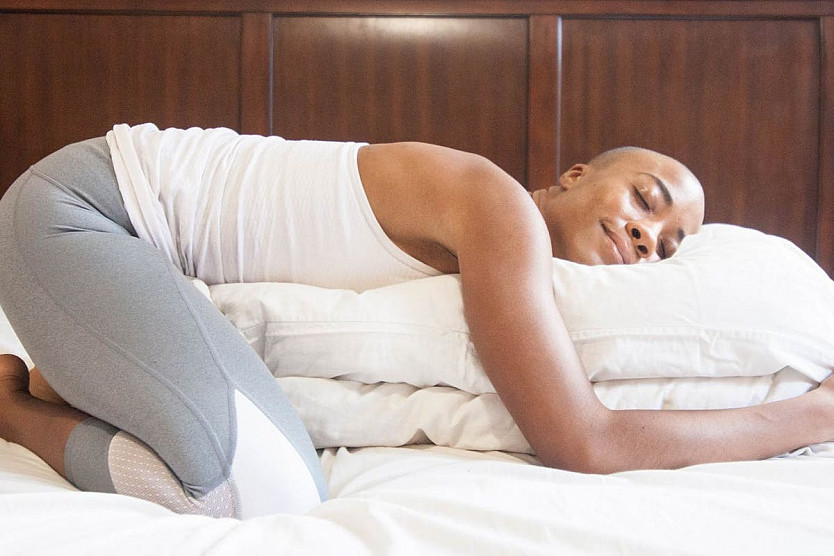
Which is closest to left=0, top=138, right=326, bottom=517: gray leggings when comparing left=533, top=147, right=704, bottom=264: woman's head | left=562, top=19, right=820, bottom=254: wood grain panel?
left=533, top=147, right=704, bottom=264: woman's head

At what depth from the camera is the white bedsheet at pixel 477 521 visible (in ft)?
1.97

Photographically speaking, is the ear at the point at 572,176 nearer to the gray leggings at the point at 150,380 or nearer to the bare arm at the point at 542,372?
the bare arm at the point at 542,372

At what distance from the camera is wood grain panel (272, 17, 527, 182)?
1816 millimetres

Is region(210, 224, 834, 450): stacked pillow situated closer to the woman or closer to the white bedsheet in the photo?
the woman

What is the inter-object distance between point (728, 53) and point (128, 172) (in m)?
1.38

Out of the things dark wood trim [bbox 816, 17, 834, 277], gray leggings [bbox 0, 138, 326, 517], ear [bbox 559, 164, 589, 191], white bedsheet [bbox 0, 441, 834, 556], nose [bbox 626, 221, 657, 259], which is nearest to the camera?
white bedsheet [bbox 0, 441, 834, 556]

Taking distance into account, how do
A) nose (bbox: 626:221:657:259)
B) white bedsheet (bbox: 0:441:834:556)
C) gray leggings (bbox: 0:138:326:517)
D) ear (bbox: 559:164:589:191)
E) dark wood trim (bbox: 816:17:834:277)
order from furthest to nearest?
dark wood trim (bbox: 816:17:834:277) < ear (bbox: 559:164:589:191) < nose (bbox: 626:221:657:259) < gray leggings (bbox: 0:138:326:517) < white bedsheet (bbox: 0:441:834:556)

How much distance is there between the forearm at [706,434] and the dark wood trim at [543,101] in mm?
952

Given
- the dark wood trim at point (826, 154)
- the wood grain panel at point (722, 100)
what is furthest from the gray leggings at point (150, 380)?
the dark wood trim at point (826, 154)

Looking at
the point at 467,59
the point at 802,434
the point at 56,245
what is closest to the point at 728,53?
the point at 467,59

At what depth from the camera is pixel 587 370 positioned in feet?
3.17

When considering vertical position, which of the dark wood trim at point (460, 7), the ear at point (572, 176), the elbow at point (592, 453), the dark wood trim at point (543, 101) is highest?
the dark wood trim at point (460, 7)

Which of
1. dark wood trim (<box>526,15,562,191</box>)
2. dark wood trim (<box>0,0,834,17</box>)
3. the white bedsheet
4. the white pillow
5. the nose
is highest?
dark wood trim (<box>0,0,834,17</box>)

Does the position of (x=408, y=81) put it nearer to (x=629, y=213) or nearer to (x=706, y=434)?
(x=629, y=213)
